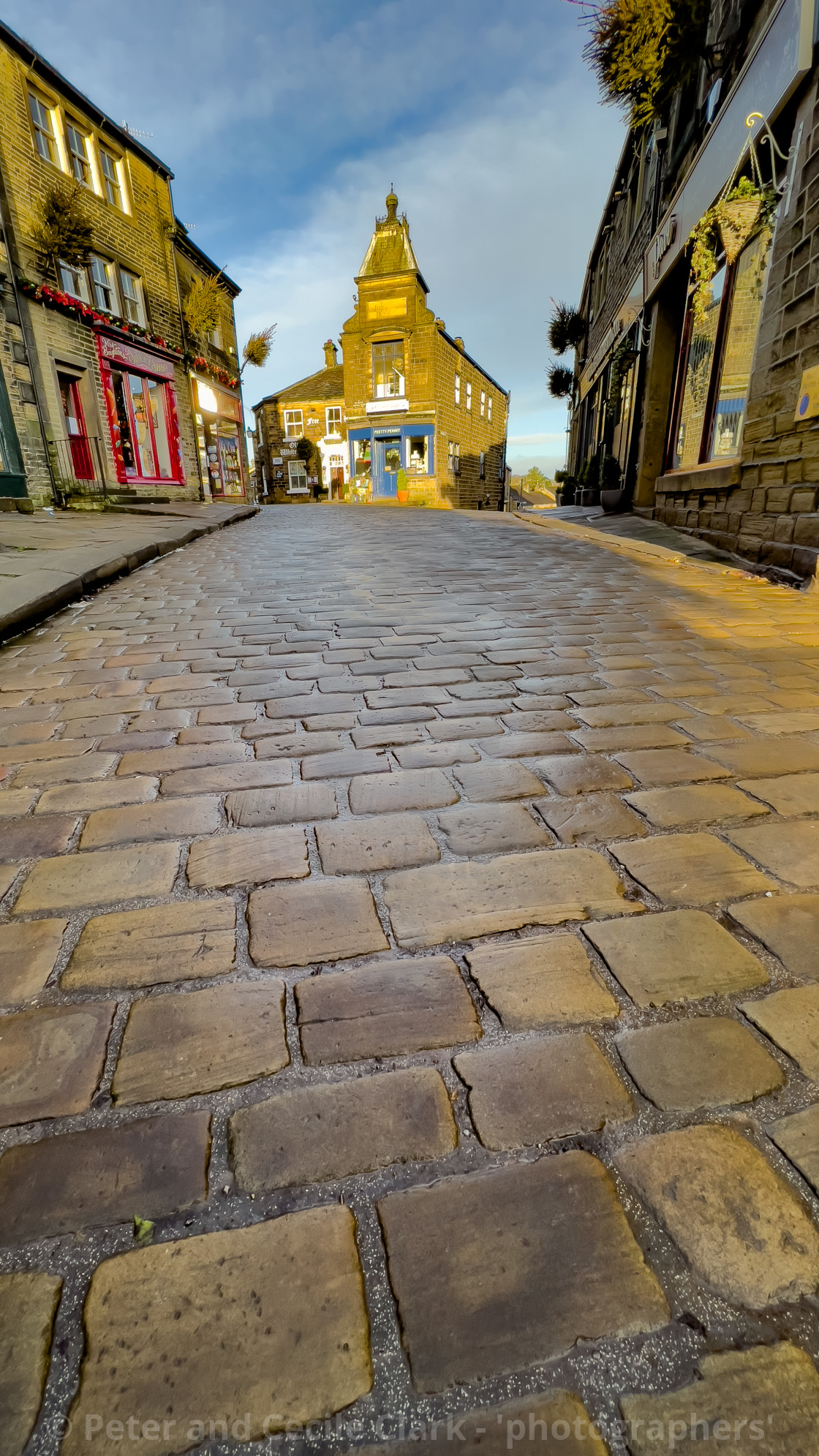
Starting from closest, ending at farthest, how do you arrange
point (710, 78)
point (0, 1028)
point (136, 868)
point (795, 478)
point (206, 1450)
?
point (206, 1450), point (0, 1028), point (136, 868), point (795, 478), point (710, 78)

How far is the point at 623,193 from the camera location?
12570 millimetres

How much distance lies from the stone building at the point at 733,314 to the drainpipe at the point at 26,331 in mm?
10159

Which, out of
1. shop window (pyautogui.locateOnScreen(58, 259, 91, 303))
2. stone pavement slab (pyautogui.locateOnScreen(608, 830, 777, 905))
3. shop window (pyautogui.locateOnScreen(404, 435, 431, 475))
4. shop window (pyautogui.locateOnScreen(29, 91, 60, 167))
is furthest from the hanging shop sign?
shop window (pyautogui.locateOnScreen(404, 435, 431, 475))

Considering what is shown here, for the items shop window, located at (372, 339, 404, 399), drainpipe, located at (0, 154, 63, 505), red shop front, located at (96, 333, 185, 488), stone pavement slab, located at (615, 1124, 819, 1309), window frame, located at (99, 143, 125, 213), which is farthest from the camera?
shop window, located at (372, 339, 404, 399)

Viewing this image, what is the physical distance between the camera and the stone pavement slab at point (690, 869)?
1.44m

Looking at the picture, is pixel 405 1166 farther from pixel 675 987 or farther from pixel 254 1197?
pixel 675 987

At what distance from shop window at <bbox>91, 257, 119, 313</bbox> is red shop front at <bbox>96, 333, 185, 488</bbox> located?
65cm

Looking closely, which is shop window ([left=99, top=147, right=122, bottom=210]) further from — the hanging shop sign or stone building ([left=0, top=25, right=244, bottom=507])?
the hanging shop sign

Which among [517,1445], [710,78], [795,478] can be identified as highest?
[710,78]

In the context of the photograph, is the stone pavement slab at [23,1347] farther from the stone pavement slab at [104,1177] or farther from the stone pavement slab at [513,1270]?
the stone pavement slab at [513,1270]

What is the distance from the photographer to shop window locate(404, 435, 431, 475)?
2373 centimetres

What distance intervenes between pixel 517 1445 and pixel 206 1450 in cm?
31

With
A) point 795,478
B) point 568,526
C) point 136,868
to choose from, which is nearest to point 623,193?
point 568,526

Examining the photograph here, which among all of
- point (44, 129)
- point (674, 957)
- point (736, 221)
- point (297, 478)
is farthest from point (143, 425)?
point (674, 957)
